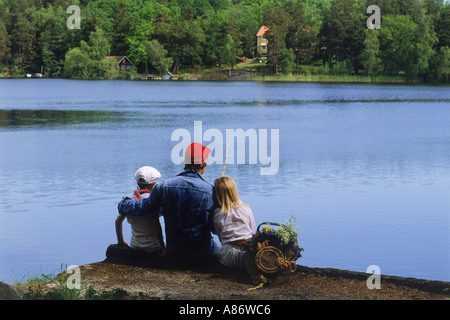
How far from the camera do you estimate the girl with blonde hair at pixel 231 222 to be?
595 cm

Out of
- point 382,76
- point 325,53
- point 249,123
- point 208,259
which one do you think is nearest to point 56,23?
point 325,53

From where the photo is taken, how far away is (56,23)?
378 ft

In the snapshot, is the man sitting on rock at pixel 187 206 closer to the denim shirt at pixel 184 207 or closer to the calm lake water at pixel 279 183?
the denim shirt at pixel 184 207

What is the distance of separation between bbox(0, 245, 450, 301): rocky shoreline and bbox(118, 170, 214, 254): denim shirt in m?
0.31

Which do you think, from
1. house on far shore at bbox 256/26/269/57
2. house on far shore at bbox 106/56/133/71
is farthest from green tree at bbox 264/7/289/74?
house on far shore at bbox 106/56/133/71

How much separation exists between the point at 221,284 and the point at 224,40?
106 meters

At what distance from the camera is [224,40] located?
4331 inches

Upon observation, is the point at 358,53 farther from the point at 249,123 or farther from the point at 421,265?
the point at 421,265

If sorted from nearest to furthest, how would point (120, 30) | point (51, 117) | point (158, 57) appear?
point (51, 117) → point (158, 57) → point (120, 30)

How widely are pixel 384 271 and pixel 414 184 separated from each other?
25.3ft

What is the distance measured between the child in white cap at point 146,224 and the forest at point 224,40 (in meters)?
87.0

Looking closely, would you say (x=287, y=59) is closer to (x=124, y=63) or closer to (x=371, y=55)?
(x=371, y=55)

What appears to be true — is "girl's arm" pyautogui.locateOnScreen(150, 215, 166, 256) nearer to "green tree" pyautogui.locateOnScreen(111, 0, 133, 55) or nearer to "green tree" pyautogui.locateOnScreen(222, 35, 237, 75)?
"green tree" pyautogui.locateOnScreen(222, 35, 237, 75)

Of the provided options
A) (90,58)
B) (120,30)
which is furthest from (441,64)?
(120,30)
